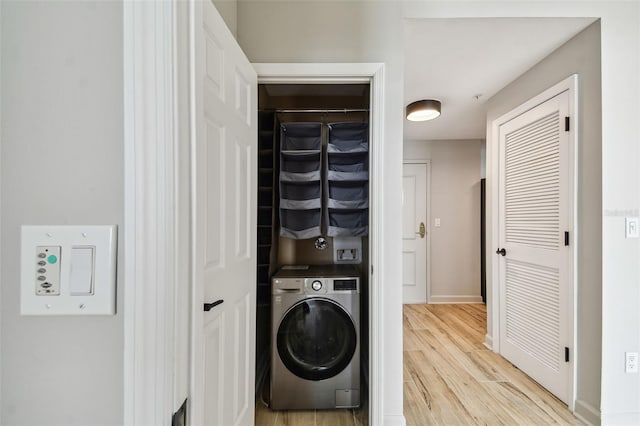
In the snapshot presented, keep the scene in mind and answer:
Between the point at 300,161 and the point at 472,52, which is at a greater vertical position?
the point at 472,52

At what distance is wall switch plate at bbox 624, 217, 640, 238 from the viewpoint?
70.5 inches

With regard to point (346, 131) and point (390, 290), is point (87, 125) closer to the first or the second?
point (390, 290)

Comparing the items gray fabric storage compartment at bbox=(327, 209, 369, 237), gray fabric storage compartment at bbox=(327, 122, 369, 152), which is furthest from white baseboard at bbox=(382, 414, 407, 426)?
gray fabric storage compartment at bbox=(327, 122, 369, 152)

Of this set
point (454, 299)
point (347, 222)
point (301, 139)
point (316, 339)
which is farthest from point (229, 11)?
point (454, 299)

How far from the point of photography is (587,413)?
1852 mm

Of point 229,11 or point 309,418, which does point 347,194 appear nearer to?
point 229,11

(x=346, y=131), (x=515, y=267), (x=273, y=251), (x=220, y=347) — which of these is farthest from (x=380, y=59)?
(x=515, y=267)

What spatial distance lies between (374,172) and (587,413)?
2.00m

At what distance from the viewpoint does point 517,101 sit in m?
2.57

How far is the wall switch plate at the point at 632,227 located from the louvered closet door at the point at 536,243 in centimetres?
29

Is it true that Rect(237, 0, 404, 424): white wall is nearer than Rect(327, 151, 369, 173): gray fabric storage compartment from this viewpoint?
Yes

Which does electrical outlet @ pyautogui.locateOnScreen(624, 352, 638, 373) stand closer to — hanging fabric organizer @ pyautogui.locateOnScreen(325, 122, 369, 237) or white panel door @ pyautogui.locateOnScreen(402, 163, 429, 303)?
hanging fabric organizer @ pyautogui.locateOnScreen(325, 122, 369, 237)

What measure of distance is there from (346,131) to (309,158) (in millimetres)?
336

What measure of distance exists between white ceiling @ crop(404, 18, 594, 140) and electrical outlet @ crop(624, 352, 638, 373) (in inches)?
79.6
